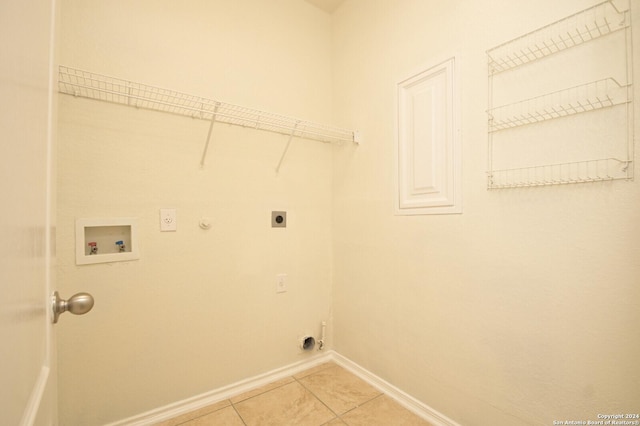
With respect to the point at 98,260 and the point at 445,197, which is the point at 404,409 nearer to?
the point at 445,197

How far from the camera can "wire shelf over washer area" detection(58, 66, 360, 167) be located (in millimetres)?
1371

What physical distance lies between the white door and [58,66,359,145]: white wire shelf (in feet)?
3.31

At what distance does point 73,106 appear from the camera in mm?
1408

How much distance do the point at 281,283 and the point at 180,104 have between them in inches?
53.2

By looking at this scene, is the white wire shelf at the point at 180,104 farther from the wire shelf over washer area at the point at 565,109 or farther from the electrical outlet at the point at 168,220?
the wire shelf over washer area at the point at 565,109

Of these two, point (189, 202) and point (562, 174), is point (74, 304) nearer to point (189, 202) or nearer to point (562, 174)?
point (189, 202)

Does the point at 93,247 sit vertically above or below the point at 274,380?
above

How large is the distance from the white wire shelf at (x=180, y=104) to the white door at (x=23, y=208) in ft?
3.31

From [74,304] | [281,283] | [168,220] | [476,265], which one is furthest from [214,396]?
[476,265]

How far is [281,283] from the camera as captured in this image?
2.06 metres

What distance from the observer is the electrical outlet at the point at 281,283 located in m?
2.04

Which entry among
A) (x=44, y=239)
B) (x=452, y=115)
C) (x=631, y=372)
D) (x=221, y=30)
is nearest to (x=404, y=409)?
(x=631, y=372)

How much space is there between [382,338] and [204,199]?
1.51 m

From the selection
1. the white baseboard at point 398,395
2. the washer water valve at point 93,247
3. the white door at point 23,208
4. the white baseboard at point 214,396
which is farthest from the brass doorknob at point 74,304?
the white baseboard at point 398,395
